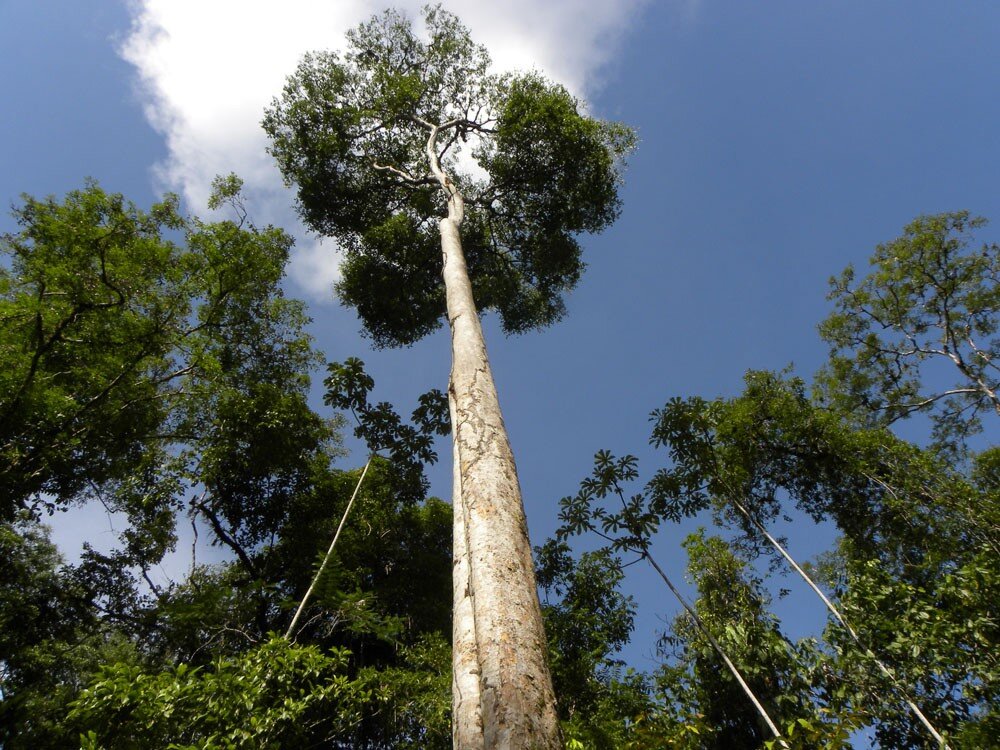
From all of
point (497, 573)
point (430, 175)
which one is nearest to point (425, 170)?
→ point (430, 175)

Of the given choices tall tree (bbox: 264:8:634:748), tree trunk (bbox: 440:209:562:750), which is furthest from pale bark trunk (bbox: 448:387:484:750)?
tall tree (bbox: 264:8:634:748)

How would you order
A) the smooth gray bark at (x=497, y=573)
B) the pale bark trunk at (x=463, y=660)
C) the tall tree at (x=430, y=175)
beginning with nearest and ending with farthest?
the smooth gray bark at (x=497, y=573), the pale bark trunk at (x=463, y=660), the tall tree at (x=430, y=175)

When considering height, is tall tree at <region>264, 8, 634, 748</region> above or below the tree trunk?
above

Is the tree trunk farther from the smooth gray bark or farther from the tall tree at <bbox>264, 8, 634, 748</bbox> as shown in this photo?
the tall tree at <bbox>264, 8, 634, 748</bbox>

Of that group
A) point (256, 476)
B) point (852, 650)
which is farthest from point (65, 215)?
point (852, 650)

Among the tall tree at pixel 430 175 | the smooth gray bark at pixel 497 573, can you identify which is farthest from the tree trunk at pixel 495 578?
the tall tree at pixel 430 175

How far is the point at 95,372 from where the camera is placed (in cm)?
828

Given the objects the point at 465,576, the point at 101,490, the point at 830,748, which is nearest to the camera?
the point at 465,576

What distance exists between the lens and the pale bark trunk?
2.63m

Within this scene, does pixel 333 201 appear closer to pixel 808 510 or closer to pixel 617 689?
pixel 617 689

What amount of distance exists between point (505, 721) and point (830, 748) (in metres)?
3.53

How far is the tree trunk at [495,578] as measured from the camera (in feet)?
6.49

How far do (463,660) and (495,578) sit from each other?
0.74 metres

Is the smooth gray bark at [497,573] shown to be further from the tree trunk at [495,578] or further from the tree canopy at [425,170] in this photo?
the tree canopy at [425,170]
